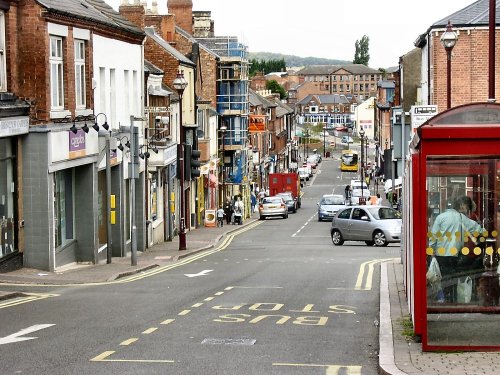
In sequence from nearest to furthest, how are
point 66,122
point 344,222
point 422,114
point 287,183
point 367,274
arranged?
point 422,114, point 367,274, point 66,122, point 344,222, point 287,183

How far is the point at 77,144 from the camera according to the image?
29.2m

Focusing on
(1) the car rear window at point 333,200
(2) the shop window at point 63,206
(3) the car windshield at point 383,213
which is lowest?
(1) the car rear window at point 333,200

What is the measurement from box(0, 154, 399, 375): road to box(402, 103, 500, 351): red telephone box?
1.16 meters

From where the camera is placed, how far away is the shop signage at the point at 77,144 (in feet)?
93.6

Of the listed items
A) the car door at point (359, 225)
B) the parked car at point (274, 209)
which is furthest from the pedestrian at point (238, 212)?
the car door at point (359, 225)

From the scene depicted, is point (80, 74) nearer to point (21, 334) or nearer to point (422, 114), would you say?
point (422, 114)

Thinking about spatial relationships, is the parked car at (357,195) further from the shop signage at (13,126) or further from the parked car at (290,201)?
the shop signage at (13,126)

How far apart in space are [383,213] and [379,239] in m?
1.07

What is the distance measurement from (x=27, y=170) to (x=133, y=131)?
5.24 meters

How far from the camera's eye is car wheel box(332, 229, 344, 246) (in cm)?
4212

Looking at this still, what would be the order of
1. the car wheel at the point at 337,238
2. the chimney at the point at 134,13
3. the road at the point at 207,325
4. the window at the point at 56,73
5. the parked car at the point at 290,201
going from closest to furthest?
1. the road at the point at 207,325
2. the window at the point at 56,73
3. the car wheel at the point at 337,238
4. the chimney at the point at 134,13
5. the parked car at the point at 290,201

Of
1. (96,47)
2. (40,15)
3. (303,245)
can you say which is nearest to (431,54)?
(303,245)

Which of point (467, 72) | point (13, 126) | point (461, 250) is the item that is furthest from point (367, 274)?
point (467, 72)

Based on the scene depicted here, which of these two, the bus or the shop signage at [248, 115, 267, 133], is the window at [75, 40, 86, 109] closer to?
the shop signage at [248, 115, 267, 133]
